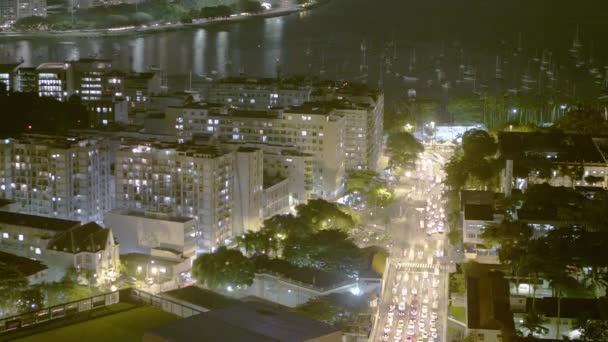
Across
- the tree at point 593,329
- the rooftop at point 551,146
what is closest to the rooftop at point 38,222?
the tree at point 593,329

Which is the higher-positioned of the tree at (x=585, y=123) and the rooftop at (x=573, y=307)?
the tree at (x=585, y=123)

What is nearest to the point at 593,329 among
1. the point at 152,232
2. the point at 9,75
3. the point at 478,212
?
the point at 478,212

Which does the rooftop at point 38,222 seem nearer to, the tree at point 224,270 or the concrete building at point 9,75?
the tree at point 224,270

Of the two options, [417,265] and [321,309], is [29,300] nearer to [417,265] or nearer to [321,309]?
[321,309]

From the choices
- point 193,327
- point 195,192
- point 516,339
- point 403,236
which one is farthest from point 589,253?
point 193,327

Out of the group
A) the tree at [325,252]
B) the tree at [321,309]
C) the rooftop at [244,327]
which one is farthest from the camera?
the tree at [325,252]

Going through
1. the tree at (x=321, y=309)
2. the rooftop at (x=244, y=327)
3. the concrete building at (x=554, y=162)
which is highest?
the rooftop at (x=244, y=327)

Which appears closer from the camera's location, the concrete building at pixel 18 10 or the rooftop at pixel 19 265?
the rooftop at pixel 19 265
